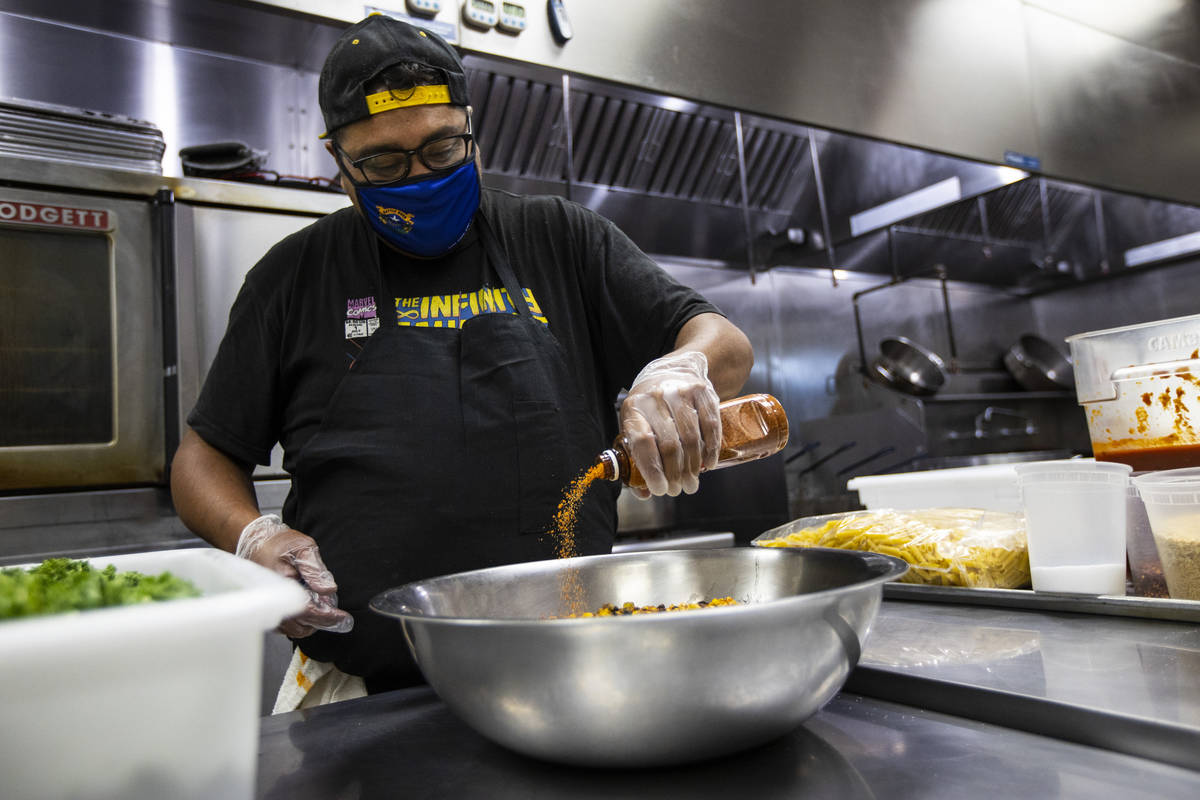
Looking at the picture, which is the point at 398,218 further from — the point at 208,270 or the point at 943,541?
the point at 208,270

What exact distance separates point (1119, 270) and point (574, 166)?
140 inches

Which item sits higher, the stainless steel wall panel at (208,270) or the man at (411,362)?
the stainless steel wall panel at (208,270)

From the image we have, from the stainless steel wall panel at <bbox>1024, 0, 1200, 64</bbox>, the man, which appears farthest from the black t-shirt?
the stainless steel wall panel at <bbox>1024, 0, 1200, 64</bbox>

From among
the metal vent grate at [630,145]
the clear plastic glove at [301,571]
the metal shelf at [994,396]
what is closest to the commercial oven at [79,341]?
the clear plastic glove at [301,571]

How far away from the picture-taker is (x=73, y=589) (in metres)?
0.48

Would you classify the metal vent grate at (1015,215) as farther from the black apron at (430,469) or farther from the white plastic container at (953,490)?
the black apron at (430,469)

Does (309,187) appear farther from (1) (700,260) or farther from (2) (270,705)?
(1) (700,260)

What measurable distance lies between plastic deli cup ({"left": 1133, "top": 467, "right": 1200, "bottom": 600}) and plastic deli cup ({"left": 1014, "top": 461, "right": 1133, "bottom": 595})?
0.13ft

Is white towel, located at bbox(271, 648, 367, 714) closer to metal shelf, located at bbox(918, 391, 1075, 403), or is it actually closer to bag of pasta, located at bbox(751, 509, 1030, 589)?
bag of pasta, located at bbox(751, 509, 1030, 589)

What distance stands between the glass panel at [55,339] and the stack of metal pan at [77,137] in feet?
0.68

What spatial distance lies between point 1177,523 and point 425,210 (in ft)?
3.73

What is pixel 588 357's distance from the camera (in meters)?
1.47

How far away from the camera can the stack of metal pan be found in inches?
81.7

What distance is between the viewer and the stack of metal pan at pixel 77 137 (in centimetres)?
208
